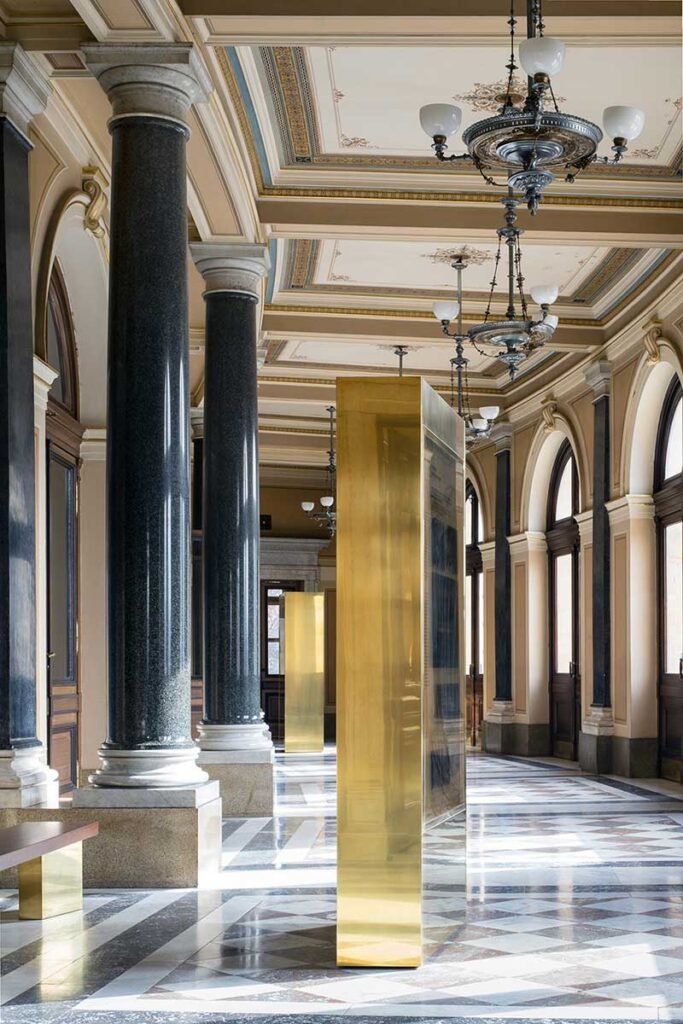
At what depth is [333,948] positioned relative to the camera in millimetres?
5660

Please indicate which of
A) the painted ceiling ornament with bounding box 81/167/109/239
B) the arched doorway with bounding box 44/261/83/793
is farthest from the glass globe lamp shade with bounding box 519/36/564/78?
the arched doorway with bounding box 44/261/83/793

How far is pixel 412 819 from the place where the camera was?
5.35 metres

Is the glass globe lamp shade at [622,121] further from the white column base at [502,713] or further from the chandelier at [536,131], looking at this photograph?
the white column base at [502,713]

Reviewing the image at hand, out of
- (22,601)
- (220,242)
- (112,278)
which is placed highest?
(220,242)

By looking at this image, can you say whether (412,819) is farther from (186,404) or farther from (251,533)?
(251,533)

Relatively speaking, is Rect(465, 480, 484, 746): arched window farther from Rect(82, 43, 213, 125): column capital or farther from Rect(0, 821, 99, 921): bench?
Rect(0, 821, 99, 921): bench

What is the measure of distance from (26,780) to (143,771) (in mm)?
597

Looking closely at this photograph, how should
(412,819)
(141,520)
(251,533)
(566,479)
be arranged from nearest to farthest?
(412,819), (141,520), (251,533), (566,479)

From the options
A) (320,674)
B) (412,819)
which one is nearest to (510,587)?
(320,674)

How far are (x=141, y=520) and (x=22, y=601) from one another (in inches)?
29.5

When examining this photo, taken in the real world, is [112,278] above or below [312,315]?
below

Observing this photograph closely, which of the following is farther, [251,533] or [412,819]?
[251,533]

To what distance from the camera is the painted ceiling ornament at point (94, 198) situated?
9055mm

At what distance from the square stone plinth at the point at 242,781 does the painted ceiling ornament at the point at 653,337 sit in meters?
5.87
